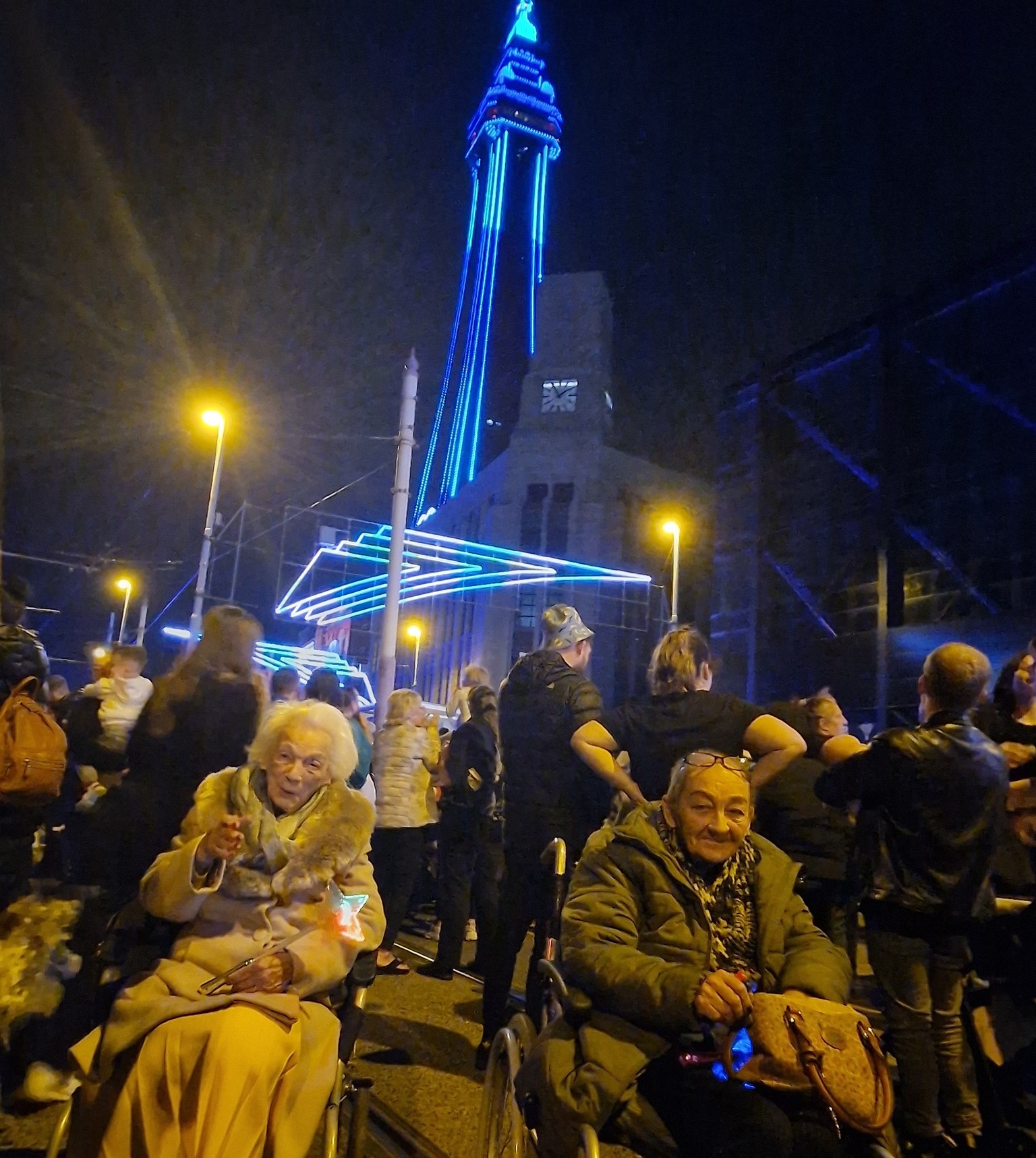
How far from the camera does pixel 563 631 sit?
516 cm

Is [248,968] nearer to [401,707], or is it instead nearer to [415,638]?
[401,707]

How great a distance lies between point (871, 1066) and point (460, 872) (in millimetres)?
4881

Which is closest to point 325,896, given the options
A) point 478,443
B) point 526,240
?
point 478,443

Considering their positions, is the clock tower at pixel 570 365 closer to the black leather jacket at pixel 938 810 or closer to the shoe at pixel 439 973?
the shoe at pixel 439 973

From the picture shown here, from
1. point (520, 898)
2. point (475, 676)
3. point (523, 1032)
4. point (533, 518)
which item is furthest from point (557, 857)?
point (533, 518)

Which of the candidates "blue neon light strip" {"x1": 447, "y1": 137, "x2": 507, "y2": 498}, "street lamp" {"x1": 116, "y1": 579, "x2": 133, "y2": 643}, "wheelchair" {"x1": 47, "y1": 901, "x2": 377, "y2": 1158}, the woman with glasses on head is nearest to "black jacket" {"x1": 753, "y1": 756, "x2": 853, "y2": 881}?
the woman with glasses on head

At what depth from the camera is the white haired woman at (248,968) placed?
2721 millimetres

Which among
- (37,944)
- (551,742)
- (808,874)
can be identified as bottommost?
(37,944)

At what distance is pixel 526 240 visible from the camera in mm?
71062

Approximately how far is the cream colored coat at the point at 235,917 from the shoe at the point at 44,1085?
158 cm

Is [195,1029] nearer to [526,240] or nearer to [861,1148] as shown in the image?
[861,1148]

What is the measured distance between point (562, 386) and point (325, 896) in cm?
4806

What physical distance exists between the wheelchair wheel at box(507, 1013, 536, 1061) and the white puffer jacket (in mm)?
3975

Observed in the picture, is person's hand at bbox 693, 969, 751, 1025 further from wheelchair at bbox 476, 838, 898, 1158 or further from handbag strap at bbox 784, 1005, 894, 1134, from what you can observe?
wheelchair at bbox 476, 838, 898, 1158
